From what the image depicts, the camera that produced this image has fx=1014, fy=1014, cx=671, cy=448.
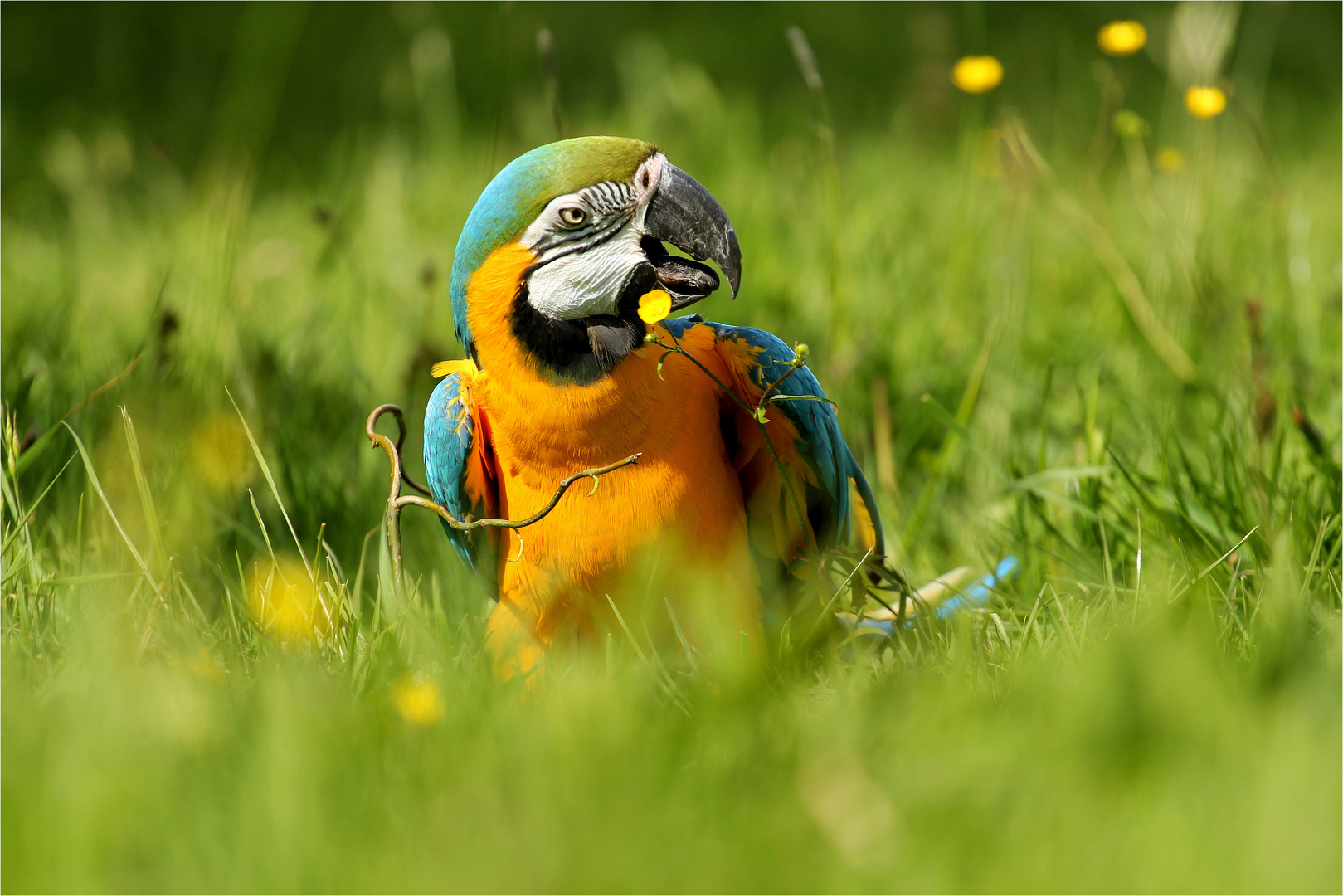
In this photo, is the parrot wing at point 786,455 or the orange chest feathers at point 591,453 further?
the parrot wing at point 786,455

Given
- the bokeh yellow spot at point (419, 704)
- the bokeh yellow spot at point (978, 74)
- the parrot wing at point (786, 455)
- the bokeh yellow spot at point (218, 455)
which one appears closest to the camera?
the bokeh yellow spot at point (419, 704)

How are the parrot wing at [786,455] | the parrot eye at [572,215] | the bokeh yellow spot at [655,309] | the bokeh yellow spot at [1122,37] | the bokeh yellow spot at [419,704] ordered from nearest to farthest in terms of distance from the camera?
the bokeh yellow spot at [419,704], the bokeh yellow spot at [655,309], the parrot eye at [572,215], the parrot wing at [786,455], the bokeh yellow spot at [1122,37]

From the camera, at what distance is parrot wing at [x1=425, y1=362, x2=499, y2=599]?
6.39 feet

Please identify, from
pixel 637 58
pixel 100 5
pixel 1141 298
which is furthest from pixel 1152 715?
pixel 100 5

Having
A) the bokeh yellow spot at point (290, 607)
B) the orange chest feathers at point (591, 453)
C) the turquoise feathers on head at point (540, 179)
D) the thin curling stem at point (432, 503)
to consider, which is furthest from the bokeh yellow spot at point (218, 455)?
the turquoise feathers on head at point (540, 179)

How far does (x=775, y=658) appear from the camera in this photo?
66.8 inches

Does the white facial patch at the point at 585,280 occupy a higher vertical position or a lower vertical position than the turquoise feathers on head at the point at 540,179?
lower

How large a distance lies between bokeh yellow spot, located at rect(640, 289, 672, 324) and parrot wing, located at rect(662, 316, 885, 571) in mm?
258

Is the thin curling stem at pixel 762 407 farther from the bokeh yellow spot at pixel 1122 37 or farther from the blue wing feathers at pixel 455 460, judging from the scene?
the bokeh yellow spot at pixel 1122 37

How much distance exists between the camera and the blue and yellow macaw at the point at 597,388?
1788 millimetres

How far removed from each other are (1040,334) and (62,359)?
9.33 feet

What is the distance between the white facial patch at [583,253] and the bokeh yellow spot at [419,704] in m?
0.71

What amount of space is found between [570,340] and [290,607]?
69cm

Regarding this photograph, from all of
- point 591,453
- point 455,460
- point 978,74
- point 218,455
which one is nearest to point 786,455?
point 591,453
